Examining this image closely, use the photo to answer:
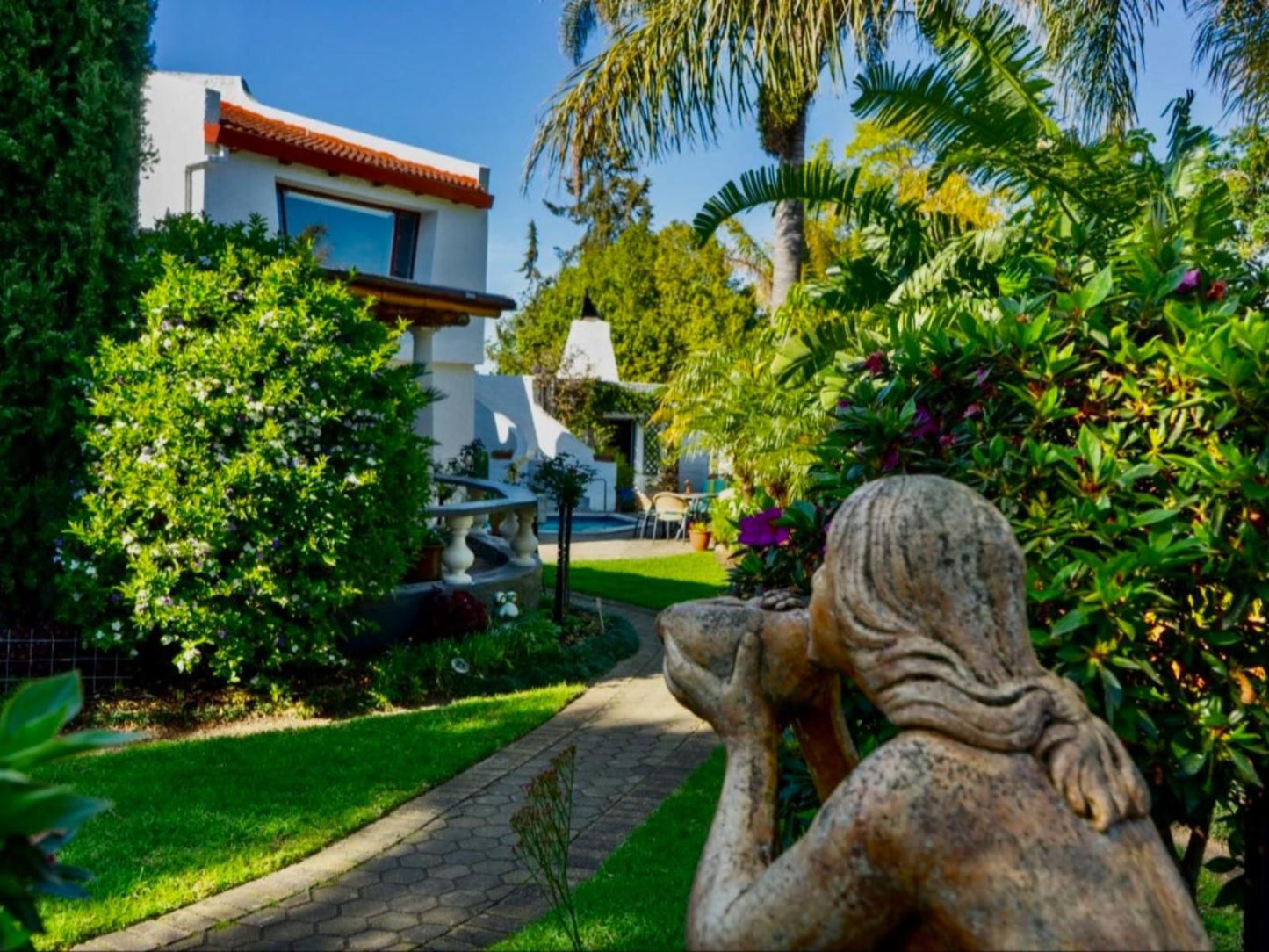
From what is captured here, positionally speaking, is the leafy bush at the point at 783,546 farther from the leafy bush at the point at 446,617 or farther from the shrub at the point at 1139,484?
the leafy bush at the point at 446,617

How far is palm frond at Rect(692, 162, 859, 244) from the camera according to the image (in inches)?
392

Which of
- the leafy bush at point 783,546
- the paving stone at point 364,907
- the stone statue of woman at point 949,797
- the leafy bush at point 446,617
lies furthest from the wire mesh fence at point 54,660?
the stone statue of woman at point 949,797

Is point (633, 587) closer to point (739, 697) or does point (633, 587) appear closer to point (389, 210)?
point (389, 210)

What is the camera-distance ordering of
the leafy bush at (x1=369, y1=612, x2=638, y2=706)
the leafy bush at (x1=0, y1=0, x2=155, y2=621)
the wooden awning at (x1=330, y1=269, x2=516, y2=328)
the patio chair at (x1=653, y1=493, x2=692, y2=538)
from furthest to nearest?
the patio chair at (x1=653, y1=493, x2=692, y2=538), the wooden awning at (x1=330, y1=269, x2=516, y2=328), the leafy bush at (x1=369, y1=612, x2=638, y2=706), the leafy bush at (x1=0, y1=0, x2=155, y2=621)

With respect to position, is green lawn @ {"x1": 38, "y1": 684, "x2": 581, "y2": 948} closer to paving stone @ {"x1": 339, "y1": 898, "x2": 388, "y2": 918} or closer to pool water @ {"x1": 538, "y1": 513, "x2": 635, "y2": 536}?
paving stone @ {"x1": 339, "y1": 898, "x2": 388, "y2": 918}

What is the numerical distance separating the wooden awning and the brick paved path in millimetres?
6554

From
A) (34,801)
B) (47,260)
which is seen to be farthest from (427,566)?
(34,801)

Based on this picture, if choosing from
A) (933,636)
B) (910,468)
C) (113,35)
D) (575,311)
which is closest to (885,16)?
(113,35)

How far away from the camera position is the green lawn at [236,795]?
4.82 m

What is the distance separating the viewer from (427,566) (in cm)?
1070

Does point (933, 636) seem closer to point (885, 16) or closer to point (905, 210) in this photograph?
point (905, 210)

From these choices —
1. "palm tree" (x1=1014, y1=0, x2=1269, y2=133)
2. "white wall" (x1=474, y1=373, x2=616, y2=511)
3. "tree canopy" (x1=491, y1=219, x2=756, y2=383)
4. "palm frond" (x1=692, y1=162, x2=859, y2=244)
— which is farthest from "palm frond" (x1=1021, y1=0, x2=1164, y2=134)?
"tree canopy" (x1=491, y1=219, x2=756, y2=383)

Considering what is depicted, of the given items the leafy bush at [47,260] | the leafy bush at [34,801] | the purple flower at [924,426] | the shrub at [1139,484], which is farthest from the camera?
the leafy bush at [47,260]

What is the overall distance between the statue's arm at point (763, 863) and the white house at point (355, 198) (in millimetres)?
11580
